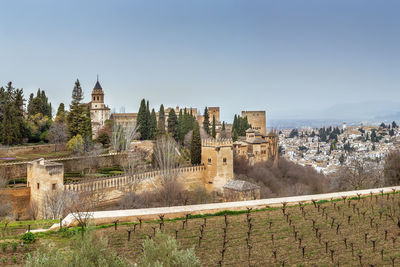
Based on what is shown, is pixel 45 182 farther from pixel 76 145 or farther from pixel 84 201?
pixel 76 145

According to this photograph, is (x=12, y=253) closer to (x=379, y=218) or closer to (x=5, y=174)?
(x=379, y=218)

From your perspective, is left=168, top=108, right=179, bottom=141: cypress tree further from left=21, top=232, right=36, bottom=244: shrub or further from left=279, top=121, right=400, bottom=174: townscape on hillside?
left=21, top=232, right=36, bottom=244: shrub

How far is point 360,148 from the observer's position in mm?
52281

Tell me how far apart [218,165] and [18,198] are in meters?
11.8

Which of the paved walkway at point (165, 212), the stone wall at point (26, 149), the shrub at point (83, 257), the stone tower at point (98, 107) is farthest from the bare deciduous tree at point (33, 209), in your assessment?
the stone tower at point (98, 107)

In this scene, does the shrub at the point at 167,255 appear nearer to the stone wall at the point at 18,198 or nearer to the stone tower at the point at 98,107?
the stone wall at the point at 18,198

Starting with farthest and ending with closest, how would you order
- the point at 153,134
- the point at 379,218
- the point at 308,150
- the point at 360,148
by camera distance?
1. the point at 308,150
2. the point at 360,148
3. the point at 153,134
4. the point at 379,218

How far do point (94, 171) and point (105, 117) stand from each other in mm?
16848

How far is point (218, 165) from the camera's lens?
78.5 feet

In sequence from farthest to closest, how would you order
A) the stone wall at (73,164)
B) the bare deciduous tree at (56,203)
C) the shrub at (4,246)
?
the stone wall at (73,164) < the bare deciduous tree at (56,203) < the shrub at (4,246)

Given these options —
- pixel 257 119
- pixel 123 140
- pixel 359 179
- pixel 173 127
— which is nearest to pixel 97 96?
pixel 173 127

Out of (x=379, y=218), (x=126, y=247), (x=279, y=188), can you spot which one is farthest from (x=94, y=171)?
(x=379, y=218)

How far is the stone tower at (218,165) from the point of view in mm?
23938

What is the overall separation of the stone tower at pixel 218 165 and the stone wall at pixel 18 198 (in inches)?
436
